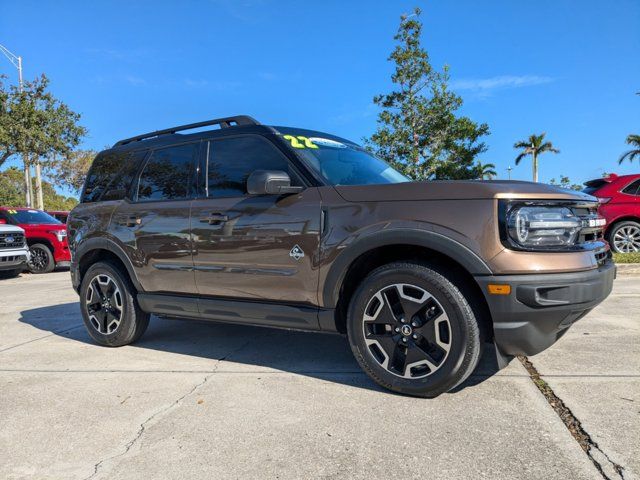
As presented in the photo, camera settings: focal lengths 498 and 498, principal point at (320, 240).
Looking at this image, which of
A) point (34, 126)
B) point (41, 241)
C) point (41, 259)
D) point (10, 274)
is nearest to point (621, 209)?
point (41, 241)

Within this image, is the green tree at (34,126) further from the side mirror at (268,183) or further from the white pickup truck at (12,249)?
the side mirror at (268,183)

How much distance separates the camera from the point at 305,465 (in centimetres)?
234

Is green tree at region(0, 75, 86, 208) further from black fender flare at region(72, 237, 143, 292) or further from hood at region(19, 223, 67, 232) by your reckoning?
black fender flare at region(72, 237, 143, 292)

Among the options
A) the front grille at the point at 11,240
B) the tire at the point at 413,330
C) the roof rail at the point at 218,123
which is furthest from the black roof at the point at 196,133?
the front grille at the point at 11,240

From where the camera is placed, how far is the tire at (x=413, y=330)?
115 inches

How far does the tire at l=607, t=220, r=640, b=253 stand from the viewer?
31.2 ft

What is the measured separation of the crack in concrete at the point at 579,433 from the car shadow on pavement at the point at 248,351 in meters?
0.39

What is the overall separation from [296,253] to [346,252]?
1.30 feet

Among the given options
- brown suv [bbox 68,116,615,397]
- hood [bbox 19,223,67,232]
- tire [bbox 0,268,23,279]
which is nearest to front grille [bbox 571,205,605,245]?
brown suv [bbox 68,116,615,397]

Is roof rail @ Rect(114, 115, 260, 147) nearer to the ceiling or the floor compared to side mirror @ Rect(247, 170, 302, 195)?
nearer to the ceiling

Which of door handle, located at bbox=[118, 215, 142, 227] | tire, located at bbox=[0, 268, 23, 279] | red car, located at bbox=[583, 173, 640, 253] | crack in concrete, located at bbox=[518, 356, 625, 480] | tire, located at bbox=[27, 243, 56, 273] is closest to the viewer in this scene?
crack in concrete, located at bbox=[518, 356, 625, 480]

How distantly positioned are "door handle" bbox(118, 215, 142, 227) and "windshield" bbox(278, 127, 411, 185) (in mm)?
1549

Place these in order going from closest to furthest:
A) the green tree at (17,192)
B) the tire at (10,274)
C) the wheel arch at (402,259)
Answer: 1. the wheel arch at (402,259)
2. the tire at (10,274)
3. the green tree at (17,192)

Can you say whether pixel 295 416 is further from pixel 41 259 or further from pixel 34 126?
pixel 34 126
